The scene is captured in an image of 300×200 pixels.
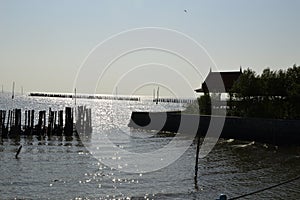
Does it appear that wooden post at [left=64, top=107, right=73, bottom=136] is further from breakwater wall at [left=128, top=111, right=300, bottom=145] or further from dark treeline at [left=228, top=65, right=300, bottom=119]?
dark treeline at [left=228, top=65, right=300, bottom=119]

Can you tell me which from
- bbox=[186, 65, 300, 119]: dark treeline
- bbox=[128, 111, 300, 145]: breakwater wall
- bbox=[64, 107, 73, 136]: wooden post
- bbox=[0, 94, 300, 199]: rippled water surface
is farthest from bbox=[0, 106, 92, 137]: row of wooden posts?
bbox=[186, 65, 300, 119]: dark treeline

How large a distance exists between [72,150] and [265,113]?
23.1m

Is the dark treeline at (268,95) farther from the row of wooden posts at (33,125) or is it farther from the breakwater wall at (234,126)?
the row of wooden posts at (33,125)

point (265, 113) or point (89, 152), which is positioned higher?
point (265, 113)

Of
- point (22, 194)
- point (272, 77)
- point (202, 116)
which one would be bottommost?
point (22, 194)

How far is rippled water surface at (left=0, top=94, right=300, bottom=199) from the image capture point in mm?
19797

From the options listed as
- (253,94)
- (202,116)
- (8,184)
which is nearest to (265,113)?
(253,94)

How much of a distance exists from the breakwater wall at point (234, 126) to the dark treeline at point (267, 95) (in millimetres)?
3938

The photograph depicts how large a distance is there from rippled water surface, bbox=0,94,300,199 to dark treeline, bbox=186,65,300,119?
869 centimetres

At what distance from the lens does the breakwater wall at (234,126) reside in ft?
133

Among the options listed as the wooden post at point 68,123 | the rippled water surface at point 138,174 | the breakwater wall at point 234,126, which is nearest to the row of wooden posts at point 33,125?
the wooden post at point 68,123

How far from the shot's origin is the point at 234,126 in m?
45.8

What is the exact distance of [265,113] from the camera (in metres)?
47.7

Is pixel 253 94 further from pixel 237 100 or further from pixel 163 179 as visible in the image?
pixel 163 179
